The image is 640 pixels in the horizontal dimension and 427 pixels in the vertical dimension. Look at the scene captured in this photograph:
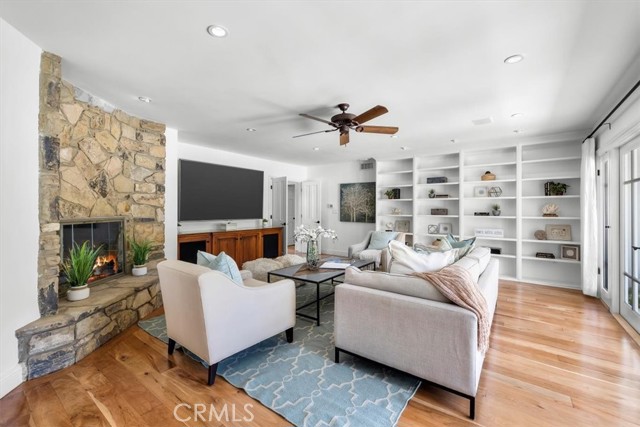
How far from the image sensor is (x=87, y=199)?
301 cm

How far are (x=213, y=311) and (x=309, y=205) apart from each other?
5.96 m

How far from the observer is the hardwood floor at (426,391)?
167 centimetres

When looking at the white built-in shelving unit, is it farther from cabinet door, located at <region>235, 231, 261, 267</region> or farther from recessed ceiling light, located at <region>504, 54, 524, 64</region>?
cabinet door, located at <region>235, 231, 261, 267</region>

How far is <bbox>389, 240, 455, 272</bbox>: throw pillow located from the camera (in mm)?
2197

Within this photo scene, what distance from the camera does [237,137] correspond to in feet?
15.6

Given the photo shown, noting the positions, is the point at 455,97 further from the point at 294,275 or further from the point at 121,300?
the point at 121,300

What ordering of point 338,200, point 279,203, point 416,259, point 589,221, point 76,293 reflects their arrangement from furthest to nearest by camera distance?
1. point 338,200
2. point 279,203
3. point 589,221
4. point 76,293
5. point 416,259

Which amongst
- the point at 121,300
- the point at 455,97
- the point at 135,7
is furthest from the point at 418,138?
the point at 121,300

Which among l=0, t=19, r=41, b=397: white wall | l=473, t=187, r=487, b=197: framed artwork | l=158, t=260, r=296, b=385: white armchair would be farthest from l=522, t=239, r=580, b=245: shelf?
l=0, t=19, r=41, b=397: white wall

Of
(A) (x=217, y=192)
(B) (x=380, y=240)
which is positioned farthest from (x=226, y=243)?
(B) (x=380, y=240)

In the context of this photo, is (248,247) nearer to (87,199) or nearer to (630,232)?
(87,199)

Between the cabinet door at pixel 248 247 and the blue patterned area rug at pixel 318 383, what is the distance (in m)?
2.94

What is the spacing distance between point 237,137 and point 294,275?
2832 millimetres

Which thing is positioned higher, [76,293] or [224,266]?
[224,266]
